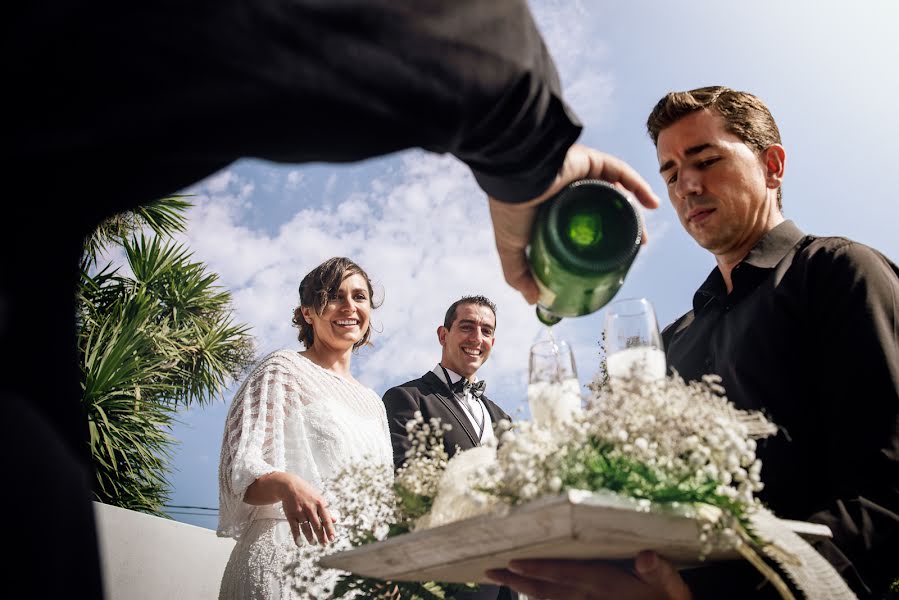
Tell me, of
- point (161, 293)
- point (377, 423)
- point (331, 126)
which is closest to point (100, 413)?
point (161, 293)

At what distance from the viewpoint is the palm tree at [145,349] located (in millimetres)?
10688

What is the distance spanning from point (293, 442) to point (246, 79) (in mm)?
3001

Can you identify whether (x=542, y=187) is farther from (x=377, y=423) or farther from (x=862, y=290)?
(x=377, y=423)

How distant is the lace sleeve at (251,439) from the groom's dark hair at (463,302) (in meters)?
2.43

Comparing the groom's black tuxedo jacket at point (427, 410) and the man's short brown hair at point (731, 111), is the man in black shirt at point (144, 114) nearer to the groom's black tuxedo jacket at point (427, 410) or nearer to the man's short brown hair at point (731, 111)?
the man's short brown hair at point (731, 111)

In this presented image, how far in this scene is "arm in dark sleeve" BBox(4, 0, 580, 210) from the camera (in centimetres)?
50

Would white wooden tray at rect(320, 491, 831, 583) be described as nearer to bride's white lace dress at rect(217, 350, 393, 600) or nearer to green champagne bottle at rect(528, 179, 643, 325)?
green champagne bottle at rect(528, 179, 643, 325)

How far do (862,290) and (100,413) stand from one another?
10690mm

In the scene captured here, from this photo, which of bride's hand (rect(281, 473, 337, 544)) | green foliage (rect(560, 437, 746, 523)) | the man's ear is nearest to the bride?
bride's hand (rect(281, 473, 337, 544))

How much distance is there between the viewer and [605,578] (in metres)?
1.49

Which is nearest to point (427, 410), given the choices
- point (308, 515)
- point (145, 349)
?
point (308, 515)

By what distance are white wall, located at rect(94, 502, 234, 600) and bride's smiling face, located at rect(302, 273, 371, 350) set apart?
2403 millimetres

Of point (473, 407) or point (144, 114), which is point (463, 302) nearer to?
point (473, 407)

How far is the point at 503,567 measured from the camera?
5.26 feet
